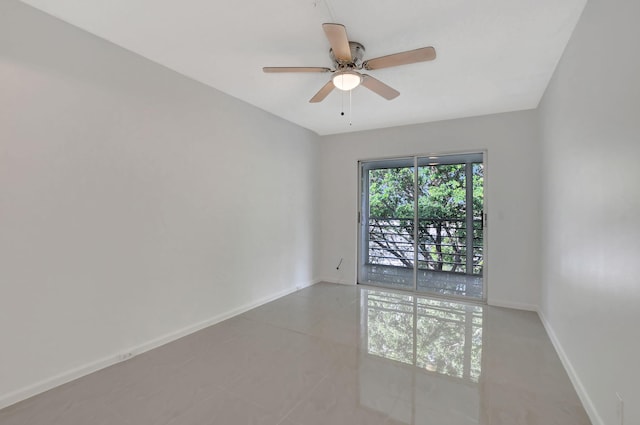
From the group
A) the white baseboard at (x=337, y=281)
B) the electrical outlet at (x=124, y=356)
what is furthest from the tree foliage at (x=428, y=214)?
the electrical outlet at (x=124, y=356)

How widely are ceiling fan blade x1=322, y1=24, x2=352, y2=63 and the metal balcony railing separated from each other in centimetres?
290

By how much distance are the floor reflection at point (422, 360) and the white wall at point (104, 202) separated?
1685 millimetres

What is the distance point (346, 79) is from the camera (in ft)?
7.27

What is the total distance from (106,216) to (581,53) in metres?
3.49

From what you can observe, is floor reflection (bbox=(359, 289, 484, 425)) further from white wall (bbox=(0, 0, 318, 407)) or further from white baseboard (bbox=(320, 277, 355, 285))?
white wall (bbox=(0, 0, 318, 407))

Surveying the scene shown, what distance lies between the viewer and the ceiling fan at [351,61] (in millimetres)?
1797

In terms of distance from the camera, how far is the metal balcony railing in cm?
407

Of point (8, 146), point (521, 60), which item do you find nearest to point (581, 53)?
point (521, 60)

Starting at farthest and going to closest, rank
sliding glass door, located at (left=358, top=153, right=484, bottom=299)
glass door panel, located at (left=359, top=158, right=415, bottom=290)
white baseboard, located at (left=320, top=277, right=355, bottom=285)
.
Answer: white baseboard, located at (left=320, top=277, right=355, bottom=285) → glass door panel, located at (left=359, top=158, right=415, bottom=290) → sliding glass door, located at (left=358, top=153, right=484, bottom=299)

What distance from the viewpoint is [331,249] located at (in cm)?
487

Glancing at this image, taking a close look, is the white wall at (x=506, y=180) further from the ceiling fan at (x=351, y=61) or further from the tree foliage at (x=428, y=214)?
the ceiling fan at (x=351, y=61)

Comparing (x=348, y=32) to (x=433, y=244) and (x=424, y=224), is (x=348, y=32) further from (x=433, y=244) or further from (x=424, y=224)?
(x=433, y=244)

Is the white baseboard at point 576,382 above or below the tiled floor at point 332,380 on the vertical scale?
above

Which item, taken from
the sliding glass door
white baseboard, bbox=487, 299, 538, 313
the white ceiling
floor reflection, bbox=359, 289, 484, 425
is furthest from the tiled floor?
the white ceiling
